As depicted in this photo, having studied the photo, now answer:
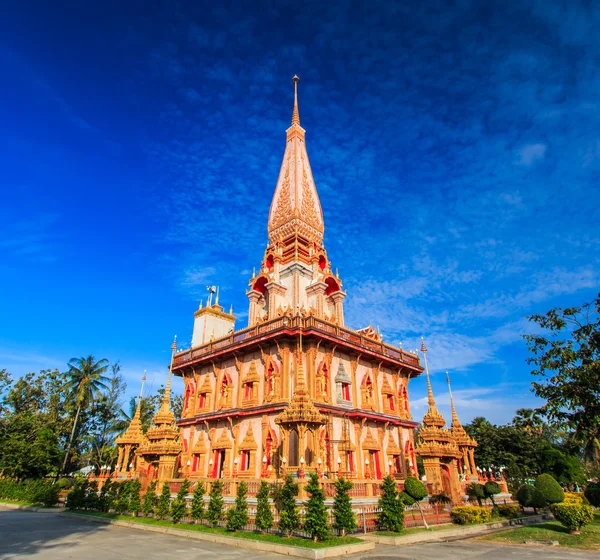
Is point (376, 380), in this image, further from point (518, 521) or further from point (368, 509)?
point (368, 509)

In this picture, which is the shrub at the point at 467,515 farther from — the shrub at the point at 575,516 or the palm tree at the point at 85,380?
the palm tree at the point at 85,380

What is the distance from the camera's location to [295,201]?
3500 cm

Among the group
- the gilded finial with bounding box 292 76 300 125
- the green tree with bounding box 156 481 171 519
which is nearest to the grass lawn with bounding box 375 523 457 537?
the green tree with bounding box 156 481 171 519

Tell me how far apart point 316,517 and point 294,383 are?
11511 millimetres

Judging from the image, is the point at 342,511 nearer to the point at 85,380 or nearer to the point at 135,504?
the point at 135,504

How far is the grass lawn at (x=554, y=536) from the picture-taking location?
13266mm

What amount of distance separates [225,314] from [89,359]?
2098 centimetres

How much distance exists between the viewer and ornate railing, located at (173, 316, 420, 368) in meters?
24.2

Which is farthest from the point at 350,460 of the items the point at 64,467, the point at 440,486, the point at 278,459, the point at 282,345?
the point at 64,467

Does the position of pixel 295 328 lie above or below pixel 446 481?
above

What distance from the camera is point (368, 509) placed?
1551 centimetres

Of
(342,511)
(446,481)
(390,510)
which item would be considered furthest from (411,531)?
(446,481)

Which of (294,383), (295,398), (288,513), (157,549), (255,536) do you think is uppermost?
(294,383)

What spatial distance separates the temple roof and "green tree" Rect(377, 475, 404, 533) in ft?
72.2
